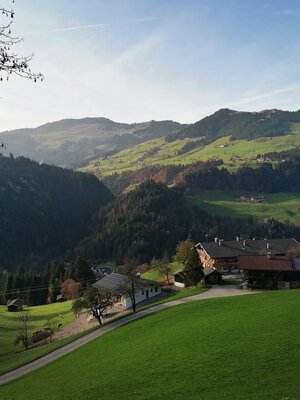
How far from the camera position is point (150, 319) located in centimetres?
5694

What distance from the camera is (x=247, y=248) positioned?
107312mm

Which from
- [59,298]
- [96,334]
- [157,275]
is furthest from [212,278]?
[59,298]

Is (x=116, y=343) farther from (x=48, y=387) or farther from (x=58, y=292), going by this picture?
(x=58, y=292)

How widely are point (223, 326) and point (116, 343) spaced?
12.5 m

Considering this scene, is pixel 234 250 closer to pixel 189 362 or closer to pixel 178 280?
pixel 178 280

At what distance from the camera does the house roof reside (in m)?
77.8

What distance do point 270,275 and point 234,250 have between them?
26.4 metres

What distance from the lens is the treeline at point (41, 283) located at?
127825mm

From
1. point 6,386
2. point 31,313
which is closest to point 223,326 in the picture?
point 6,386

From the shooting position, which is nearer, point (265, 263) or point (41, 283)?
point (265, 263)

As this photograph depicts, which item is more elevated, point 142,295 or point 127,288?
point 127,288

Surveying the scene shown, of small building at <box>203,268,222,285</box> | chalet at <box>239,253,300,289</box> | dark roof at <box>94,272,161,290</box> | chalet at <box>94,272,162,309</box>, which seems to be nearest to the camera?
chalet at <box>239,253,300,289</box>

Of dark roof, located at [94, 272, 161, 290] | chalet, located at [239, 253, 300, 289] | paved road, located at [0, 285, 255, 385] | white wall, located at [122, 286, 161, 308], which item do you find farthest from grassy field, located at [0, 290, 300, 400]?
dark roof, located at [94, 272, 161, 290]

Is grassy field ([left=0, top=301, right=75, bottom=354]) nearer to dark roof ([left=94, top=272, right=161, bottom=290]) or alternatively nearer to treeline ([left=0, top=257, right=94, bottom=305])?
dark roof ([left=94, top=272, right=161, bottom=290])
